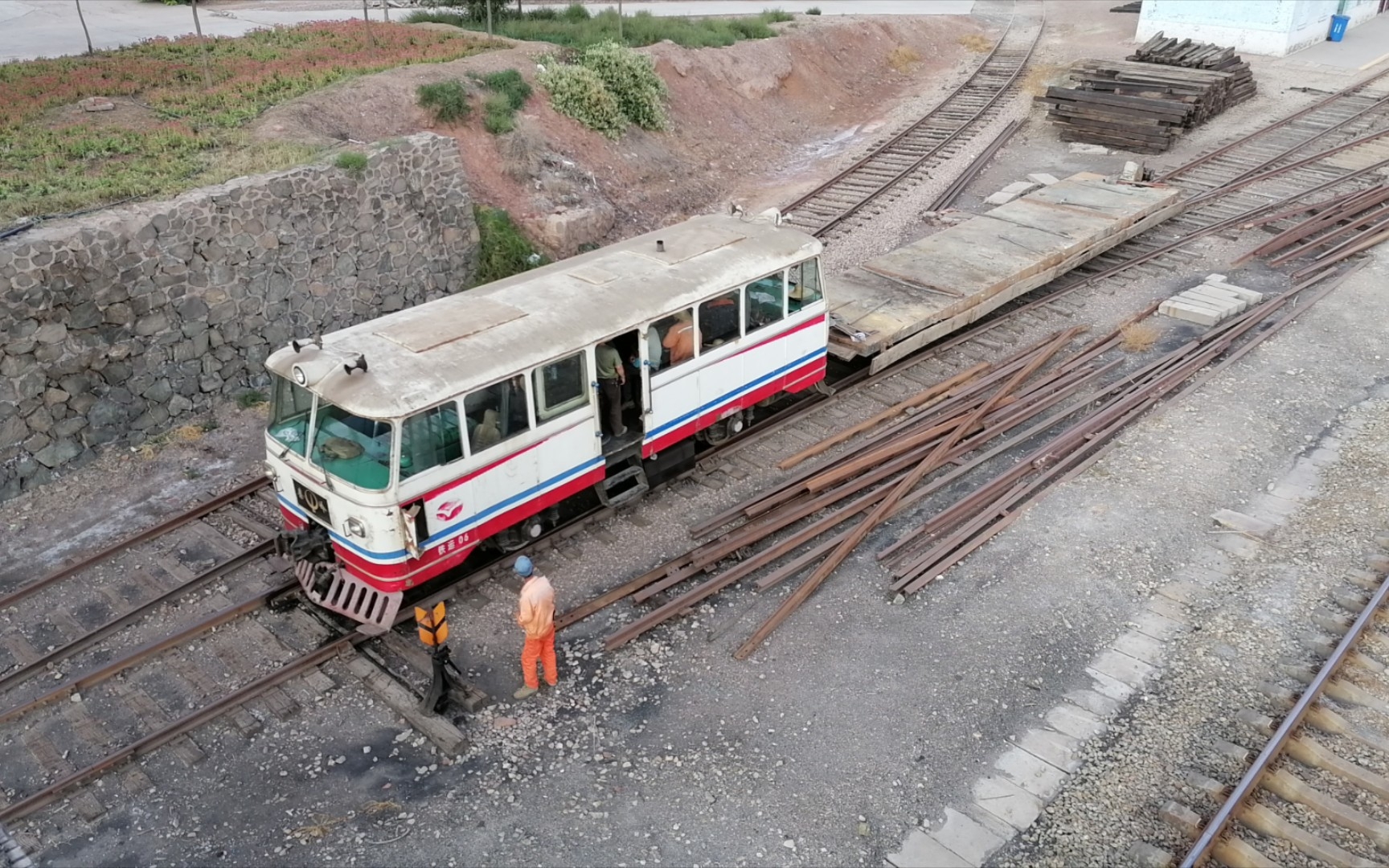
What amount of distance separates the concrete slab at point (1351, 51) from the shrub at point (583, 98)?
920 inches

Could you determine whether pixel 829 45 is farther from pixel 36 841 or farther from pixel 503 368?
pixel 36 841

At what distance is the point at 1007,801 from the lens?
7.85 metres

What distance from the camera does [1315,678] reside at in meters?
8.72

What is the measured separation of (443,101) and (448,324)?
1049cm

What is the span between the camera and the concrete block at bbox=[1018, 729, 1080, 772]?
8.18 metres

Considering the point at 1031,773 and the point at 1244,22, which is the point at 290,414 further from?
the point at 1244,22

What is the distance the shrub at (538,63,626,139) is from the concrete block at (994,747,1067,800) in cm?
1679

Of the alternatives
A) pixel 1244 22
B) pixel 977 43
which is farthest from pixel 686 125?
pixel 1244 22

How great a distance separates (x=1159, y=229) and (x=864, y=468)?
1142cm

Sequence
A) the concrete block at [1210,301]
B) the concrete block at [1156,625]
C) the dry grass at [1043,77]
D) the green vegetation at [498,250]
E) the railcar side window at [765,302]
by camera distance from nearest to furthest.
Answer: the concrete block at [1156,625], the railcar side window at [765,302], the concrete block at [1210,301], the green vegetation at [498,250], the dry grass at [1043,77]

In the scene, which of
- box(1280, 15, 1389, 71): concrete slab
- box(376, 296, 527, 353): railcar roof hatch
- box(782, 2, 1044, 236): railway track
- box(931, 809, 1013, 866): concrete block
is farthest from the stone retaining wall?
box(1280, 15, 1389, 71): concrete slab

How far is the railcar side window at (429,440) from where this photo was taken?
28.4ft

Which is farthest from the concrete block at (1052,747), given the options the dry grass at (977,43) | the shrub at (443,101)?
the dry grass at (977,43)

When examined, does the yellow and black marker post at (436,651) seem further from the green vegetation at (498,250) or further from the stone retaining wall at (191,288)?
the green vegetation at (498,250)
